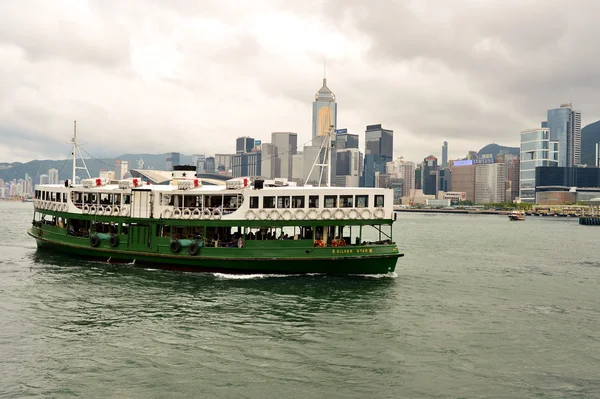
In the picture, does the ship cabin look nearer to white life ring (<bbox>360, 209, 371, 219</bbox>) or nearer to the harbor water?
white life ring (<bbox>360, 209, 371, 219</bbox>)

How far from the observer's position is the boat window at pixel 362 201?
30.0 metres

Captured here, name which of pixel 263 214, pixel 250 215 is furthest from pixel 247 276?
pixel 263 214

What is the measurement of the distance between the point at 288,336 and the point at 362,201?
41.2 feet

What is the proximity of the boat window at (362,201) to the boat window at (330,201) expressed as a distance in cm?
137

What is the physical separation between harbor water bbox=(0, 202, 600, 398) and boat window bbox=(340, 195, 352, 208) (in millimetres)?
4327

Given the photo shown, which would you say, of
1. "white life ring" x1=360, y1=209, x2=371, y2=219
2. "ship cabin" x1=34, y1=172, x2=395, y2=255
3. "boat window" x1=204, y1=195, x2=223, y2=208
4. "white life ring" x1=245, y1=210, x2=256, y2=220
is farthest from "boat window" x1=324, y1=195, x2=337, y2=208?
"boat window" x1=204, y1=195, x2=223, y2=208

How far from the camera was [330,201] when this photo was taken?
1180 inches

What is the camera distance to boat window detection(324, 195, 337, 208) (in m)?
29.9

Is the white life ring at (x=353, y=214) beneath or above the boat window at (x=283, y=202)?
beneath

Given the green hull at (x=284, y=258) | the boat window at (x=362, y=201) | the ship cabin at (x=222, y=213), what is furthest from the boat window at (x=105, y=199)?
the boat window at (x=362, y=201)

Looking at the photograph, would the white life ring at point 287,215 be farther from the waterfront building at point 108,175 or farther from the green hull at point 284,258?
the waterfront building at point 108,175

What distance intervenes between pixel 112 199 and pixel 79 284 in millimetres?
8156

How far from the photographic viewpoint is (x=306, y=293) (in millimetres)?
26344

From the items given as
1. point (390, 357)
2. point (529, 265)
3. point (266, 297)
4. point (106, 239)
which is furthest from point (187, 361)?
point (529, 265)
